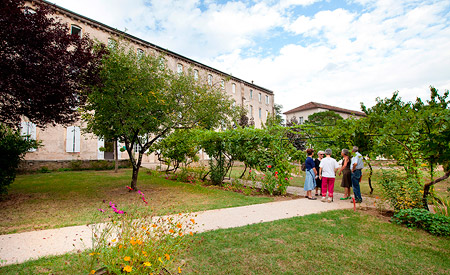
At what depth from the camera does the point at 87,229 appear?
467cm

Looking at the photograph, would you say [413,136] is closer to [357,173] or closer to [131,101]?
[357,173]

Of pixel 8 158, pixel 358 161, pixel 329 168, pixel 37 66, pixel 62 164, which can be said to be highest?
pixel 37 66

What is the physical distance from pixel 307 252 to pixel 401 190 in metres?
3.64

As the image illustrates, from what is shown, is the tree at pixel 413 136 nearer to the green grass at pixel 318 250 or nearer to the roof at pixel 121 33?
the green grass at pixel 318 250

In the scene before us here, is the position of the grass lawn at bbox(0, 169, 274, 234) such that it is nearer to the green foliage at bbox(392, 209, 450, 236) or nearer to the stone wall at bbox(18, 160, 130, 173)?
the green foliage at bbox(392, 209, 450, 236)

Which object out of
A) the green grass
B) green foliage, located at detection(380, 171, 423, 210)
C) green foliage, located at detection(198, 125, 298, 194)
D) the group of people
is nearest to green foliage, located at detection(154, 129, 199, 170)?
green foliage, located at detection(198, 125, 298, 194)

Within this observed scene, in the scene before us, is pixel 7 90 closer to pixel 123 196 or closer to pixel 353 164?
pixel 123 196

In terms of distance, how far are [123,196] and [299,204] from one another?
5.91m

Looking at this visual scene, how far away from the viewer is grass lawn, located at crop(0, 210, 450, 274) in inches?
122

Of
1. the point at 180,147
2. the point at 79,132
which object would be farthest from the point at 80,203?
the point at 79,132

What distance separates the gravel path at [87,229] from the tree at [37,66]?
3.40 meters

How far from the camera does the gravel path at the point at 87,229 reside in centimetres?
356

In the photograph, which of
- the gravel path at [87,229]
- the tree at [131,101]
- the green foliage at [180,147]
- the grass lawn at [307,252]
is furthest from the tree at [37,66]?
the green foliage at [180,147]

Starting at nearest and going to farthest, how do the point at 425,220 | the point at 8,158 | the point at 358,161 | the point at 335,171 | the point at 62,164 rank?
the point at 425,220
the point at 8,158
the point at 358,161
the point at 335,171
the point at 62,164
